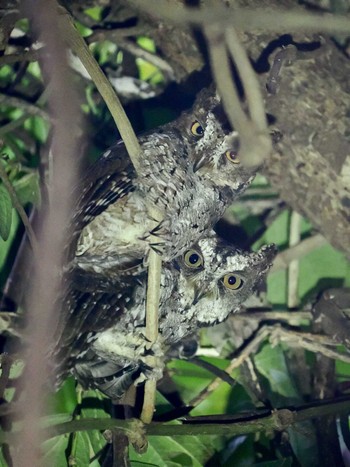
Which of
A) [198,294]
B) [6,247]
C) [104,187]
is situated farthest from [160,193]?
[6,247]

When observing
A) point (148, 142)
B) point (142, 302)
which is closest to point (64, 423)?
point (142, 302)

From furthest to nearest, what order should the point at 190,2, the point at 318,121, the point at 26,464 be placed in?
1. the point at 190,2
2. the point at 318,121
3. the point at 26,464

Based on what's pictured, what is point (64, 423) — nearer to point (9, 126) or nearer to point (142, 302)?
point (142, 302)

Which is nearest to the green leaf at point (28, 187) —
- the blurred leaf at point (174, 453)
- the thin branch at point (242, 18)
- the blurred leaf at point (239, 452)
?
the blurred leaf at point (174, 453)

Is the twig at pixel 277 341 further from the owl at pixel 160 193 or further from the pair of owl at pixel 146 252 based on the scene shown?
the owl at pixel 160 193

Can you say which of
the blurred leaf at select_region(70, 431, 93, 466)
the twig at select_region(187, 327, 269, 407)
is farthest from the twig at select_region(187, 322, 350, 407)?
the blurred leaf at select_region(70, 431, 93, 466)

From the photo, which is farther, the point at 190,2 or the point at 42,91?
the point at 42,91

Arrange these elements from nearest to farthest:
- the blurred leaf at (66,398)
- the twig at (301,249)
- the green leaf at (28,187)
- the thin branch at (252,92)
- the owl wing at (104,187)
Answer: the thin branch at (252,92)
the owl wing at (104,187)
the blurred leaf at (66,398)
the green leaf at (28,187)
the twig at (301,249)
